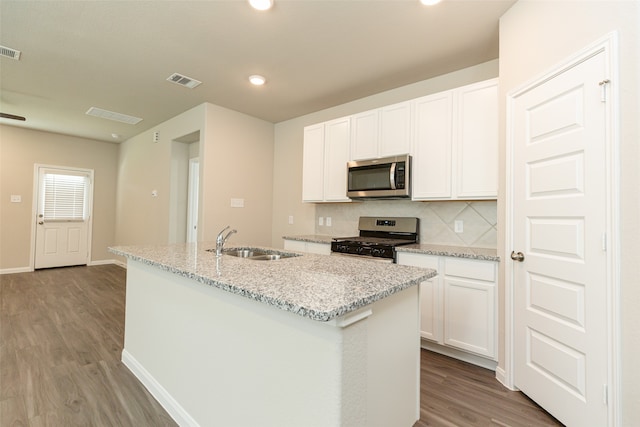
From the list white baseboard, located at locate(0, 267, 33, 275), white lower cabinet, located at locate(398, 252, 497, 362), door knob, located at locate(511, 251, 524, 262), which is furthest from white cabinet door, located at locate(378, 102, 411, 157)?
white baseboard, located at locate(0, 267, 33, 275)

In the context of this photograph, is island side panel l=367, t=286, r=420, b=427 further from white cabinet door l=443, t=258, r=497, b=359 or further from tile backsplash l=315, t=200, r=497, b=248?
tile backsplash l=315, t=200, r=497, b=248

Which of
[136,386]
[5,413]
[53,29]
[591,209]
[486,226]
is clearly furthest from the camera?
[486,226]

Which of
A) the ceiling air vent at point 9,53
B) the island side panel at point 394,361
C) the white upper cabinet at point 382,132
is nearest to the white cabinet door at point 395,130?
the white upper cabinet at point 382,132

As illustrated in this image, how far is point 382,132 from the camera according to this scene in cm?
314

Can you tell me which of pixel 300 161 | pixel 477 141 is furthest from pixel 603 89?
pixel 300 161

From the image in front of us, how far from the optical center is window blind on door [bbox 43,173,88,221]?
5863 millimetres

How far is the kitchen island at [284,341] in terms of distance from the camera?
3.18 feet

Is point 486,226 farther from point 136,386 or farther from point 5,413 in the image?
point 5,413

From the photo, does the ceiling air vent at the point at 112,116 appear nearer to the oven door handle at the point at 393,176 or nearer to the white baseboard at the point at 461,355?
the oven door handle at the point at 393,176

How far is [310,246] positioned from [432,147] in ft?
5.64

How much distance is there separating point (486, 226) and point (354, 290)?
7.21ft

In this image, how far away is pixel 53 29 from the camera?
2451 millimetres

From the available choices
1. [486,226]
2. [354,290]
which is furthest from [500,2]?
[354,290]

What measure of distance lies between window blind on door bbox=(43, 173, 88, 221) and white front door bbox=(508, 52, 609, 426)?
305 inches
